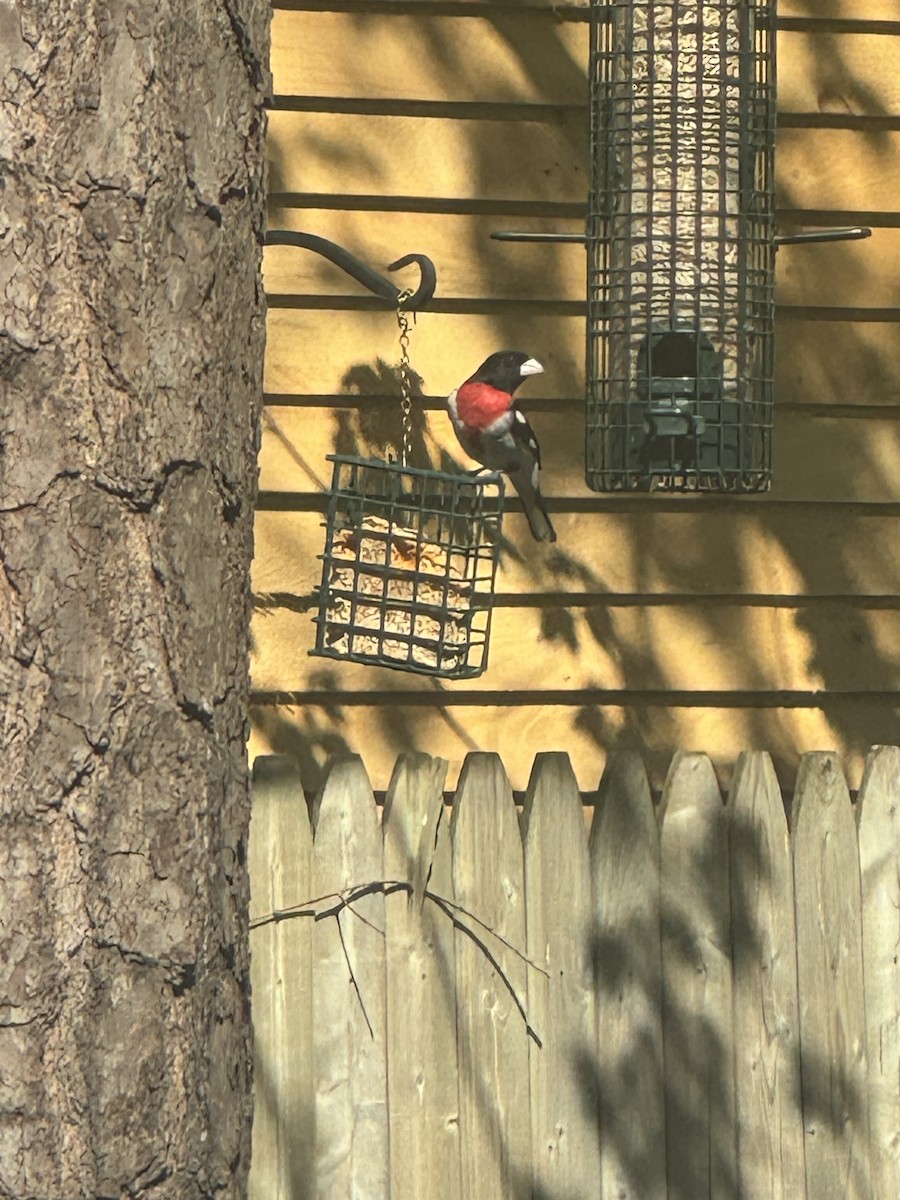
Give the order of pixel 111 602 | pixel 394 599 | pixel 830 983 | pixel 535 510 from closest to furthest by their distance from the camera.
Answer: pixel 111 602 < pixel 830 983 < pixel 394 599 < pixel 535 510

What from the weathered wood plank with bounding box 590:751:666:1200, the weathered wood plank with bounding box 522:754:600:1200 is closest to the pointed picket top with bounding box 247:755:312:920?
the weathered wood plank with bounding box 522:754:600:1200

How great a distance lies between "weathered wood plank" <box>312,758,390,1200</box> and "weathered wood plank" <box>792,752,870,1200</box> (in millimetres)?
835

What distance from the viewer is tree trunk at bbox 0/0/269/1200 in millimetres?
1420

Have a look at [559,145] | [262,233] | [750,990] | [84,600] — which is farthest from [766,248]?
[84,600]

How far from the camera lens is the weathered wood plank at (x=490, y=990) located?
3.29 meters

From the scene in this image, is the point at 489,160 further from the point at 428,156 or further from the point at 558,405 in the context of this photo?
the point at 558,405

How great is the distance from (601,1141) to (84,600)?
2250 mm

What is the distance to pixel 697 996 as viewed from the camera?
3.40 metres

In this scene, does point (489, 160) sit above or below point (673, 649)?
above

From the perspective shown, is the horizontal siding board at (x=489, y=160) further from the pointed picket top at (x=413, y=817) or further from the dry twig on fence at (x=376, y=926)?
the dry twig on fence at (x=376, y=926)

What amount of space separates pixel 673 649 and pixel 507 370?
95cm

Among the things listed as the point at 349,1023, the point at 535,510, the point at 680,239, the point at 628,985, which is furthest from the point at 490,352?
the point at 349,1023

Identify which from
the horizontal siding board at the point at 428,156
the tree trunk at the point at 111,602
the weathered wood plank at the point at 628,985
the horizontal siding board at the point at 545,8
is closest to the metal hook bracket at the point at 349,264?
the horizontal siding board at the point at 428,156

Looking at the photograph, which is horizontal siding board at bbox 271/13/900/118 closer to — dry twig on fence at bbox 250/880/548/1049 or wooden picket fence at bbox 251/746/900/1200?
wooden picket fence at bbox 251/746/900/1200
